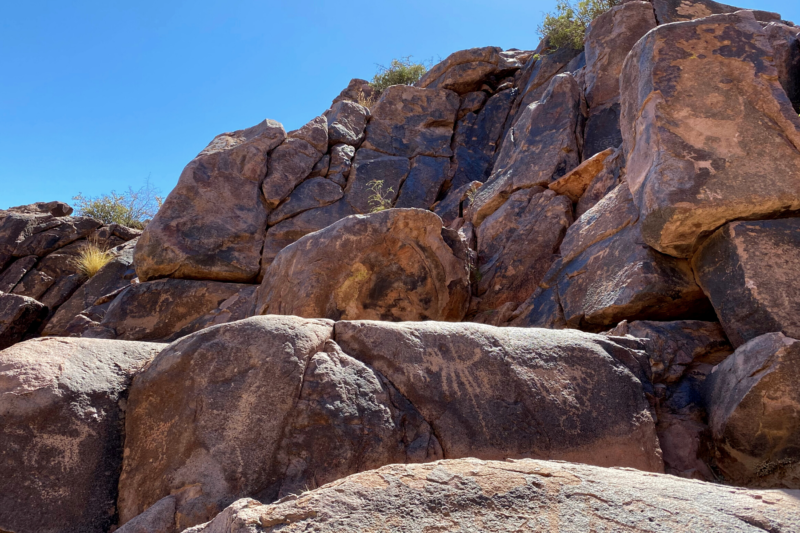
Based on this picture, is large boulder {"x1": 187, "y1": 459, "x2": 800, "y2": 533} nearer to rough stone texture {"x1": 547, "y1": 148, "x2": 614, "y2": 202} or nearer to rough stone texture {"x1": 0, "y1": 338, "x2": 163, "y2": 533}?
rough stone texture {"x1": 0, "y1": 338, "x2": 163, "y2": 533}

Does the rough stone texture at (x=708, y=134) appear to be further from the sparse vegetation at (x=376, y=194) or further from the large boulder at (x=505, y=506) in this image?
the sparse vegetation at (x=376, y=194)

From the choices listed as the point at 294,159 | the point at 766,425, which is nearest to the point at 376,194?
the point at 294,159

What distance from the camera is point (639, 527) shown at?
1.59 metres

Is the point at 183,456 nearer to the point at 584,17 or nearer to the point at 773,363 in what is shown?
the point at 773,363

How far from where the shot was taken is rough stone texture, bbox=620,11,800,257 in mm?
3658

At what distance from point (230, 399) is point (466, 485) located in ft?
3.57

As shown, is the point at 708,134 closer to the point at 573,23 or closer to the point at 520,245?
the point at 520,245

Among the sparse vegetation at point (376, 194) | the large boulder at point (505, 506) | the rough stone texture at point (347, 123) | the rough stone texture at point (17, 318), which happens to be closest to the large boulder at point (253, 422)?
the large boulder at point (505, 506)

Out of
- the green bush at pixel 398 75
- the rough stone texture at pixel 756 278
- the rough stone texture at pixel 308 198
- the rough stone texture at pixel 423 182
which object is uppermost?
the green bush at pixel 398 75

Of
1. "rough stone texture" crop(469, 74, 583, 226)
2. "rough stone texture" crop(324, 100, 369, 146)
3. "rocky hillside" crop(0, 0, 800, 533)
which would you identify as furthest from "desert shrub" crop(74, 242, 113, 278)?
"rough stone texture" crop(469, 74, 583, 226)

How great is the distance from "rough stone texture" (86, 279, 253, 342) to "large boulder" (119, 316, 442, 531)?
4689mm

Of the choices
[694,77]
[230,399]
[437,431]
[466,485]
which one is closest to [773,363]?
[437,431]

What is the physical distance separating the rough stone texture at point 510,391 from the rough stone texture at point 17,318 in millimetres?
6812

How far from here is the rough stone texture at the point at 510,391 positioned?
256cm
